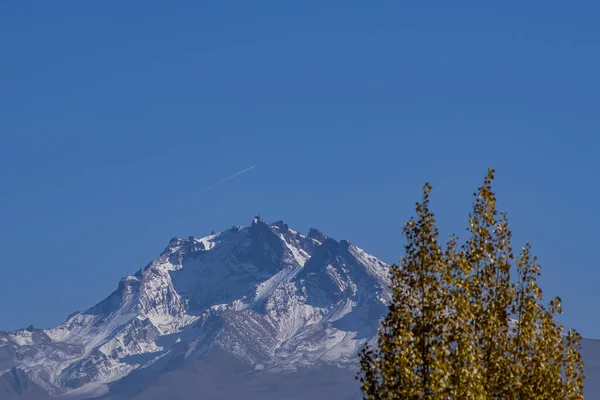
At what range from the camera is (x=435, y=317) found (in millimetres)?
42562

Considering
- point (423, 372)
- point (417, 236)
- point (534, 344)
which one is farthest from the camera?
point (534, 344)

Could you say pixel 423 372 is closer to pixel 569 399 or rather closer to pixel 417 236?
pixel 417 236

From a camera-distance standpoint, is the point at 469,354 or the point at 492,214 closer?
the point at 469,354

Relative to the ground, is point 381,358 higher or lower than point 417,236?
lower

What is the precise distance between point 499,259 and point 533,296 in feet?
7.17

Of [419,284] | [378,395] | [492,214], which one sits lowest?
[378,395]

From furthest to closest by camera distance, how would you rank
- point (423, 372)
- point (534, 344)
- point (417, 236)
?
point (534, 344)
point (417, 236)
point (423, 372)

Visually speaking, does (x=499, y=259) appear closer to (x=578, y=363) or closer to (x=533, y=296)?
(x=533, y=296)

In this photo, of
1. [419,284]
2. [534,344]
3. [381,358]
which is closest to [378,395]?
[381,358]

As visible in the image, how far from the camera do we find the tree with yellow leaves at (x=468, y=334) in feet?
136

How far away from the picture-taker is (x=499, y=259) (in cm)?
4784

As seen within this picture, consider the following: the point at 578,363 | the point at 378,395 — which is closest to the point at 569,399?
the point at 578,363

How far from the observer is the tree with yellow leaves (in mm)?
41375

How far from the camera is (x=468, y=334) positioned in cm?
4259
